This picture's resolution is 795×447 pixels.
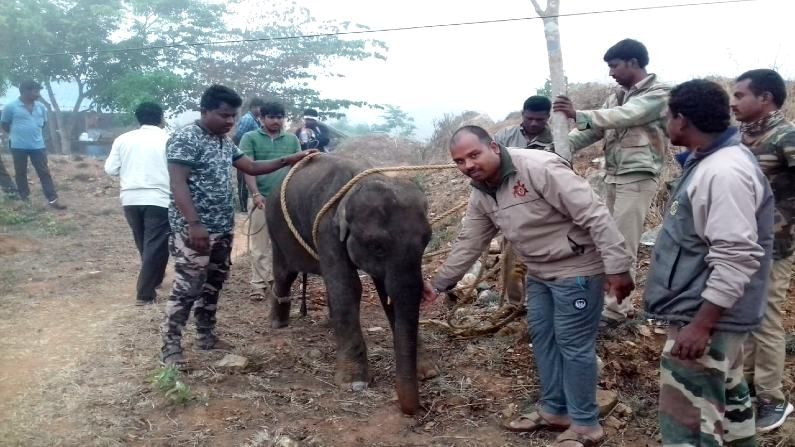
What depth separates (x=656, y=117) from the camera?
15.4 ft

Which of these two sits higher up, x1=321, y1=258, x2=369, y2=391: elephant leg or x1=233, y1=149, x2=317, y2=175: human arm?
x1=233, y1=149, x2=317, y2=175: human arm

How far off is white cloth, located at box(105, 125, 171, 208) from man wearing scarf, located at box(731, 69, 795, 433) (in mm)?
4904

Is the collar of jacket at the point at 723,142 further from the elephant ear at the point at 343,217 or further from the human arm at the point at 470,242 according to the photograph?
the elephant ear at the point at 343,217

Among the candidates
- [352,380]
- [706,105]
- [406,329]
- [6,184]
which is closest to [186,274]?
[352,380]

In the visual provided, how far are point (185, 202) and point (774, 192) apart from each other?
3.51m

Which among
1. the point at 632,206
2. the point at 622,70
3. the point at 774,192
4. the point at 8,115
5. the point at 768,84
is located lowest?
the point at 632,206

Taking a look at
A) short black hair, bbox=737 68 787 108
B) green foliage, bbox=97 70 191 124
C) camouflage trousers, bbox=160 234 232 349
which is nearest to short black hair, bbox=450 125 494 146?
short black hair, bbox=737 68 787 108

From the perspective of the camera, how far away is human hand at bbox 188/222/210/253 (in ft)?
14.7

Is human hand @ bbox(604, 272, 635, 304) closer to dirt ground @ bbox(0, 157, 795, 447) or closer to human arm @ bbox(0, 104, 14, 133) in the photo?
dirt ground @ bbox(0, 157, 795, 447)

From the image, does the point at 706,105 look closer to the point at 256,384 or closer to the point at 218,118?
the point at 218,118

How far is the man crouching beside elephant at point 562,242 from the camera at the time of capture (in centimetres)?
327

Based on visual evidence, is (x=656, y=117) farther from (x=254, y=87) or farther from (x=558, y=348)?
(x=254, y=87)

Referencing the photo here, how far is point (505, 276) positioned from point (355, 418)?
1.62 meters

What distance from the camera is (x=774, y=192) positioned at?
363cm
